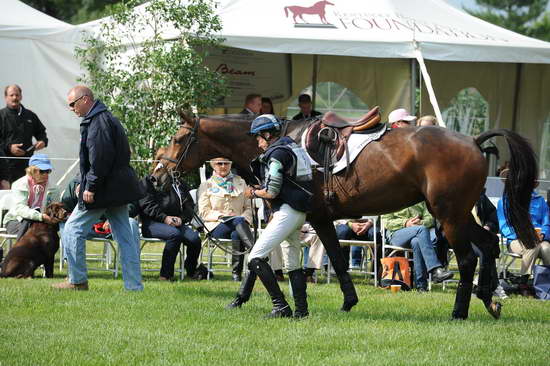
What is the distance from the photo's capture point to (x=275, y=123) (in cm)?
802

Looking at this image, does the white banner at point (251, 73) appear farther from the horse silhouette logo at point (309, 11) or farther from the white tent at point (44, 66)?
the white tent at point (44, 66)

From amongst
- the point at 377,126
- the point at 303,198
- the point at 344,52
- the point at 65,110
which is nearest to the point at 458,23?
the point at 344,52

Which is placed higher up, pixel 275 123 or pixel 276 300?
pixel 275 123

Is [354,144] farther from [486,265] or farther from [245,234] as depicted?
[245,234]

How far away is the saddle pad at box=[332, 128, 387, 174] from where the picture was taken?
8.42 meters

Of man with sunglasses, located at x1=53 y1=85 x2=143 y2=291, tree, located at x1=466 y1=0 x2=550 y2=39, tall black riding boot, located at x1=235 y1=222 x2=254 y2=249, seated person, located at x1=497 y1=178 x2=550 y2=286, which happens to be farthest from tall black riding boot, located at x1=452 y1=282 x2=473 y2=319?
tree, located at x1=466 y1=0 x2=550 y2=39

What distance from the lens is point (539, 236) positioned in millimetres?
11086

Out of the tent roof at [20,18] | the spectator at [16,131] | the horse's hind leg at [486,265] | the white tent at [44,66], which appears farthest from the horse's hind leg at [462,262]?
the tent roof at [20,18]

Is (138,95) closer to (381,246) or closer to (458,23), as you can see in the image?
(381,246)

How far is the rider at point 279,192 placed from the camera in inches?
309

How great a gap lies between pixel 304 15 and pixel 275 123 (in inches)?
286

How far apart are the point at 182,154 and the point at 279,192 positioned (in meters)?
1.85

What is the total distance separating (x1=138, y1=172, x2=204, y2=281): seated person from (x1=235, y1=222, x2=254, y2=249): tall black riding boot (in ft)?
1.67

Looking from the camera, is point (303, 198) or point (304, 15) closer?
point (303, 198)
